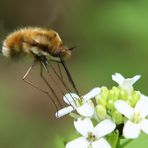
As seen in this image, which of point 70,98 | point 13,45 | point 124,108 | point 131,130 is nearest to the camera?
point 131,130

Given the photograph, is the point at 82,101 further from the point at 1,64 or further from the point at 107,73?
the point at 1,64

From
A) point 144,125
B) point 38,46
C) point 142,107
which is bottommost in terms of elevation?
point 144,125

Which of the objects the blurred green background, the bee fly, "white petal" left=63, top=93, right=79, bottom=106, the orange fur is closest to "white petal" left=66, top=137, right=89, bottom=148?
"white petal" left=63, top=93, right=79, bottom=106

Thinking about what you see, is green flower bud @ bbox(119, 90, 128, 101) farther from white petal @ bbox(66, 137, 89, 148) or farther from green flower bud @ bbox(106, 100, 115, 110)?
white petal @ bbox(66, 137, 89, 148)

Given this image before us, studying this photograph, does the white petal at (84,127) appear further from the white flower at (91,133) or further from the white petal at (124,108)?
the white petal at (124,108)

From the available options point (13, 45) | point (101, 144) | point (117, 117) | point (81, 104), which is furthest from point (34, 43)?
point (101, 144)

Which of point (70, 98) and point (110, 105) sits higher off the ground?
point (70, 98)

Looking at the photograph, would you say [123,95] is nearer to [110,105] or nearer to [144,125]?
[110,105]

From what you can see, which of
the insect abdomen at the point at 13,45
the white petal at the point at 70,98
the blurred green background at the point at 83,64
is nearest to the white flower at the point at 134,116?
the white petal at the point at 70,98
